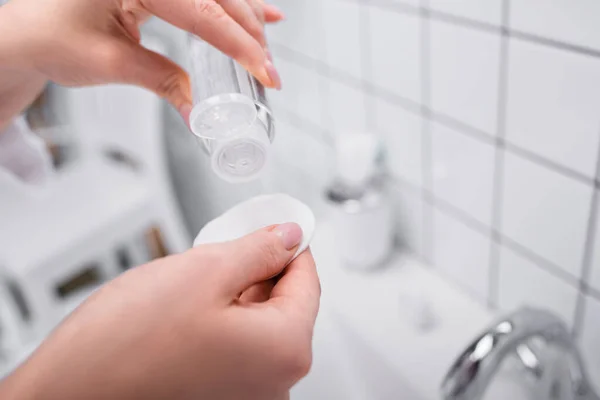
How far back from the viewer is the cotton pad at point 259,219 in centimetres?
35

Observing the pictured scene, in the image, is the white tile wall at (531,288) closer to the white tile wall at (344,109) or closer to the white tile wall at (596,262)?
the white tile wall at (596,262)

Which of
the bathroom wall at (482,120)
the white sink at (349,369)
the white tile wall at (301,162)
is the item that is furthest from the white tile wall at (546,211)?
the white tile wall at (301,162)

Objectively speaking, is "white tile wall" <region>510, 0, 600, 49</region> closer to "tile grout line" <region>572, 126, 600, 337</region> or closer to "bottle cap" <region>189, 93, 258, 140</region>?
"tile grout line" <region>572, 126, 600, 337</region>

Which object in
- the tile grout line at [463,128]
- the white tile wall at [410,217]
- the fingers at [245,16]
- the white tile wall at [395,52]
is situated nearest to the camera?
the fingers at [245,16]

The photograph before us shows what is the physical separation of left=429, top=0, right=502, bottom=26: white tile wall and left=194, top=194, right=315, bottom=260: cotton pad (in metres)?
0.26

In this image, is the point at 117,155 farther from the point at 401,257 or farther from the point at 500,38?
the point at 500,38

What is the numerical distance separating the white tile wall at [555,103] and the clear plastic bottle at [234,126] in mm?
253

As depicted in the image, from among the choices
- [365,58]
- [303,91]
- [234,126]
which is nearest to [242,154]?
[234,126]

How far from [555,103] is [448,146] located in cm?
15

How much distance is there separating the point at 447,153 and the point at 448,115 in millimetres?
47

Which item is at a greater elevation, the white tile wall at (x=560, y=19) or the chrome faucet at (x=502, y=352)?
the white tile wall at (x=560, y=19)

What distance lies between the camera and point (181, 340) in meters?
0.26

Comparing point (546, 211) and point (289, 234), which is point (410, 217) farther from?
point (289, 234)

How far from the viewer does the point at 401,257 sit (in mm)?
758
